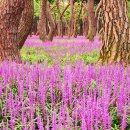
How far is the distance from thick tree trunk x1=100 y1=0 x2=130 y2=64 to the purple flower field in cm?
286

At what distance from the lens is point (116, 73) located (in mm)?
5539

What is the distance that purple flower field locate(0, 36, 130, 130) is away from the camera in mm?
3377

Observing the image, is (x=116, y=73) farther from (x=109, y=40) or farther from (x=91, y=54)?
(x=91, y=54)

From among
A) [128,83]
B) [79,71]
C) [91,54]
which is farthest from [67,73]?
[91,54]

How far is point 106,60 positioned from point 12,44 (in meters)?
2.17

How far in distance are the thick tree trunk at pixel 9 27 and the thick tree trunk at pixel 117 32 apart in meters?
2.02

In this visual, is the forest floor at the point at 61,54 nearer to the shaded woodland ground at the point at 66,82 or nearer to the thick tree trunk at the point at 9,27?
the shaded woodland ground at the point at 66,82

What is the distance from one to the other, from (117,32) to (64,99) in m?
4.72

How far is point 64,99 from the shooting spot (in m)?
4.33

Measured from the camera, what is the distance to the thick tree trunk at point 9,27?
851cm

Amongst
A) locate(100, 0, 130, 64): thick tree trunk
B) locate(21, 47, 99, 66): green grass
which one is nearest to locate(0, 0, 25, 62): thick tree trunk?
locate(21, 47, 99, 66): green grass

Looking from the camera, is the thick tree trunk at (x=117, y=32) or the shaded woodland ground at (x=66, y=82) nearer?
the shaded woodland ground at (x=66, y=82)

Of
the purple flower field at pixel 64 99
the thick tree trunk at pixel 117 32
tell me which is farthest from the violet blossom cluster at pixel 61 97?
the thick tree trunk at pixel 117 32

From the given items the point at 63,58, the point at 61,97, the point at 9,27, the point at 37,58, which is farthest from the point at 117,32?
the point at 61,97
